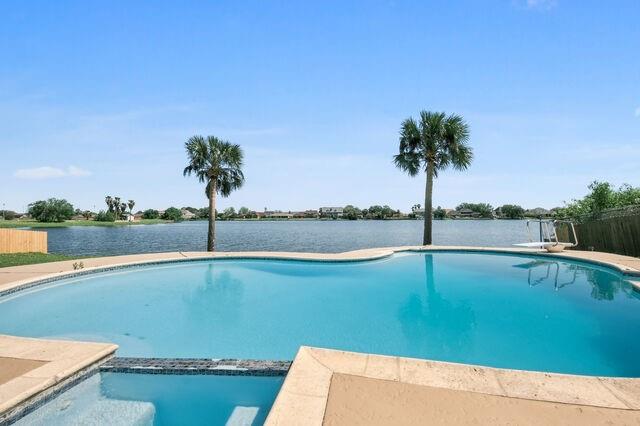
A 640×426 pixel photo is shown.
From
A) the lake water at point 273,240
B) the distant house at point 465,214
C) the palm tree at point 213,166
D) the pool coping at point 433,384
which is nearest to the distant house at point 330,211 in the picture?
the distant house at point 465,214

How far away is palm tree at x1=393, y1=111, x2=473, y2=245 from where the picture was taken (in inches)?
736

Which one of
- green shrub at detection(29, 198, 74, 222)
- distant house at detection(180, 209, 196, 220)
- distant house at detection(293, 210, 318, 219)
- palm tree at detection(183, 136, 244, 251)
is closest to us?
palm tree at detection(183, 136, 244, 251)

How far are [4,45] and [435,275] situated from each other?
15409 mm

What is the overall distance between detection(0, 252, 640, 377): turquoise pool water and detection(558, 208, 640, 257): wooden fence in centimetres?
404

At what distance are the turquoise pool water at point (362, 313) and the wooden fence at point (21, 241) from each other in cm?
1110

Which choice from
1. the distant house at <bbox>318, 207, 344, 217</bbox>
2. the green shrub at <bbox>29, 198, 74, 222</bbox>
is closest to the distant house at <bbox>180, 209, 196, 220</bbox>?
the distant house at <bbox>318, 207, 344, 217</bbox>

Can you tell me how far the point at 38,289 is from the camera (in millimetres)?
9141

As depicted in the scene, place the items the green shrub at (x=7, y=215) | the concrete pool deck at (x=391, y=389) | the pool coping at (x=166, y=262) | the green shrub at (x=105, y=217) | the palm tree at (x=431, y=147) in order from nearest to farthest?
1. the concrete pool deck at (x=391, y=389)
2. the pool coping at (x=166, y=262)
3. the palm tree at (x=431, y=147)
4. the green shrub at (x=105, y=217)
5. the green shrub at (x=7, y=215)

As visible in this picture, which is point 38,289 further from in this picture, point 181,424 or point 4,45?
point 181,424

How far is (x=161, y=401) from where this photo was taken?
146 inches

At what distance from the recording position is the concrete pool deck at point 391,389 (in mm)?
2648

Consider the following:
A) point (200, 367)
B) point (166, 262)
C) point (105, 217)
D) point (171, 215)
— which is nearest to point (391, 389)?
point (200, 367)

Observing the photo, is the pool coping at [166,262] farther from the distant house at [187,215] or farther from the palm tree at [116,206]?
the distant house at [187,215]

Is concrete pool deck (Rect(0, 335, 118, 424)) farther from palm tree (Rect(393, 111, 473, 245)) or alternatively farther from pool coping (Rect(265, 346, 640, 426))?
palm tree (Rect(393, 111, 473, 245))
